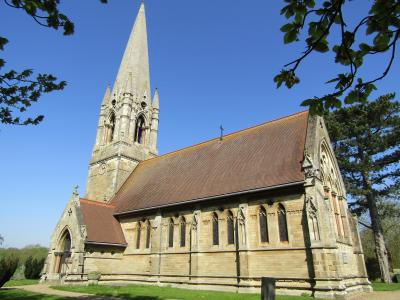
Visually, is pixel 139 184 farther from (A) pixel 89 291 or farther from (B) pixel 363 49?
(B) pixel 363 49

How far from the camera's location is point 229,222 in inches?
763

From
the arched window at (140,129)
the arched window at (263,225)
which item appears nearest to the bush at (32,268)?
the arched window at (140,129)

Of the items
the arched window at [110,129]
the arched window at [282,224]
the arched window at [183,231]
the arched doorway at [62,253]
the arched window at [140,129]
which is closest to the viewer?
the arched window at [282,224]

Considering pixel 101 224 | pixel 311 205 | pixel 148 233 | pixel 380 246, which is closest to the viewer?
pixel 311 205

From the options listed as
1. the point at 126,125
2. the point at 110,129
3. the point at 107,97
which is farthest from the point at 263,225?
the point at 107,97

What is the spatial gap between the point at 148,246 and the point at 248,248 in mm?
9051

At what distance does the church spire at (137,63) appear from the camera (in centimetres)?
3668

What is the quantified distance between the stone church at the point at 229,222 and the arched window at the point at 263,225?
58 mm

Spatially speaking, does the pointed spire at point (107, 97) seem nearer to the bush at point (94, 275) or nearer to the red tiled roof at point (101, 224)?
the red tiled roof at point (101, 224)

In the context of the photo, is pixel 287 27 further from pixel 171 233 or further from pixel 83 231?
pixel 83 231

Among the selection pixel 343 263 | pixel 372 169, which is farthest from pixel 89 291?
pixel 372 169

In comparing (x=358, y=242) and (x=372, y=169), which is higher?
(x=372, y=169)

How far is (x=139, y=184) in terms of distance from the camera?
1114 inches

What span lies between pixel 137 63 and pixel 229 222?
25.5 metres
